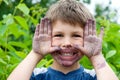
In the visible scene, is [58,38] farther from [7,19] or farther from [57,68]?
[7,19]

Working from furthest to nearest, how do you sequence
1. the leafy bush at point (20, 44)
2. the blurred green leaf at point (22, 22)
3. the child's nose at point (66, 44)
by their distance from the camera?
the blurred green leaf at point (22, 22), the leafy bush at point (20, 44), the child's nose at point (66, 44)

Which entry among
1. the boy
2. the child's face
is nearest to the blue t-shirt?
the boy

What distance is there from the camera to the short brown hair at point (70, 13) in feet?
12.2

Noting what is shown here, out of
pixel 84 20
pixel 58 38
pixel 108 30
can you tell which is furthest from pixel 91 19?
pixel 108 30

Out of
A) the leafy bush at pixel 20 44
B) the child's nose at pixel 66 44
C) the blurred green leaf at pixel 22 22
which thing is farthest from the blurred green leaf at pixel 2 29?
the child's nose at pixel 66 44

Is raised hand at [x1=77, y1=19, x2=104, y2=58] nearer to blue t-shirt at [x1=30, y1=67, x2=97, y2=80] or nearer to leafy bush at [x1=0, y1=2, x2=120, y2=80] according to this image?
blue t-shirt at [x1=30, y1=67, x2=97, y2=80]

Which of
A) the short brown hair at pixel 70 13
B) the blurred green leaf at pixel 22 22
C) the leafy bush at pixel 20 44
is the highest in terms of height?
the short brown hair at pixel 70 13

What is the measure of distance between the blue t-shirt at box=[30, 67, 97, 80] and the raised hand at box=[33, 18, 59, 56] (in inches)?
6.4

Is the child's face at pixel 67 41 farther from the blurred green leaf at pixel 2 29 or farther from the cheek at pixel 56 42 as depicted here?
the blurred green leaf at pixel 2 29

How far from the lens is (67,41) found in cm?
362

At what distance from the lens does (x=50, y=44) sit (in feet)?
12.2

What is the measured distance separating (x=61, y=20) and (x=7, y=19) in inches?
31.4

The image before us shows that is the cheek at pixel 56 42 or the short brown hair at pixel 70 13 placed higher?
the short brown hair at pixel 70 13

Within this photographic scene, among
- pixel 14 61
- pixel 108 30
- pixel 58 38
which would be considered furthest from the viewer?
pixel 108 30
